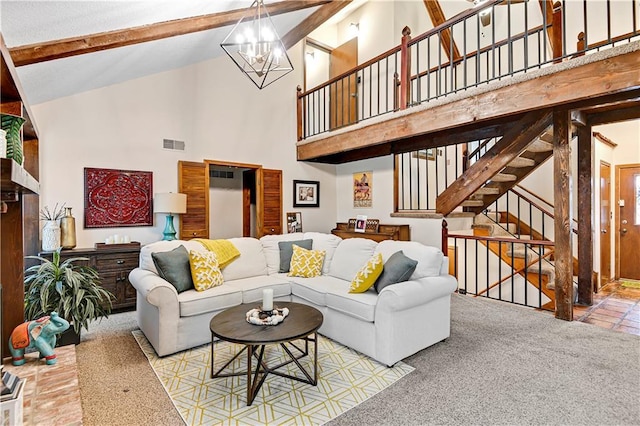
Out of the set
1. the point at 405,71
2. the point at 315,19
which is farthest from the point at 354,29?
the point at 405,71

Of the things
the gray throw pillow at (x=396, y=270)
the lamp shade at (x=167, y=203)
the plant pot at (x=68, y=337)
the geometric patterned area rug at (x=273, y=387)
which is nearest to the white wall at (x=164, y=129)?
the lamp shade at (x=167, y=203)

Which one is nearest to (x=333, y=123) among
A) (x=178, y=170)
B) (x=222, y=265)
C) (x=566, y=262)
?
(x=178, y=170)

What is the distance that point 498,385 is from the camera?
2283 mm

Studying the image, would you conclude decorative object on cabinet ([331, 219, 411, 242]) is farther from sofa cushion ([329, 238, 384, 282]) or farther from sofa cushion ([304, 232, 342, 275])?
sofa cushion ([329, 238, 384, 282])

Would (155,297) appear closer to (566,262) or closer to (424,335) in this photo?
(424,335)

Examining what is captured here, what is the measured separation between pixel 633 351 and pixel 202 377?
3.54 meters

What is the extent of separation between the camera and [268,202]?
590 cm

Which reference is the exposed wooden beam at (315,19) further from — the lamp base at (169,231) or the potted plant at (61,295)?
the potted plant at (61,295)

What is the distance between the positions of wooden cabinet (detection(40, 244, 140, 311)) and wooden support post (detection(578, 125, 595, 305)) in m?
5.56

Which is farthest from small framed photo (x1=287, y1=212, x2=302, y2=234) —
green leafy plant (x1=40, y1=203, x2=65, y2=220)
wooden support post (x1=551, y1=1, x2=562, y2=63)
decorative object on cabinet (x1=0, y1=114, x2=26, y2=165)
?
decorative object on cabinet (x1=0, y1=114, x2=26, y2=165)

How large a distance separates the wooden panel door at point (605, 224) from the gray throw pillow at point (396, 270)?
434 centimetres

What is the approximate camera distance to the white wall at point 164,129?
407 centimetres

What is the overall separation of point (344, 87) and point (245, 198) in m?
3.05

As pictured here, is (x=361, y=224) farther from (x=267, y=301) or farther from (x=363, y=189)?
(x=267, y=301)
